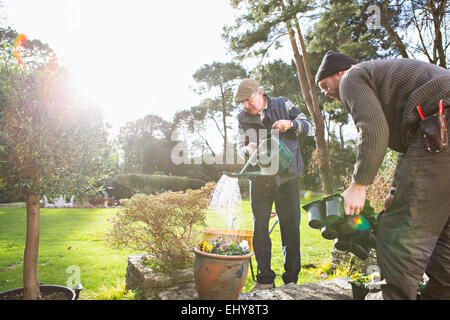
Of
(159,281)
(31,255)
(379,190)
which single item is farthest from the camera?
(379,190)

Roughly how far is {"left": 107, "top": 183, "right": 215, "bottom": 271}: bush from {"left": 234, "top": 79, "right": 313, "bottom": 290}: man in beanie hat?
0.72 m

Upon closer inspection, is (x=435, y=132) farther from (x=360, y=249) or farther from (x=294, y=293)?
(x=294, y=293)

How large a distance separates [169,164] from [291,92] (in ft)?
32.7

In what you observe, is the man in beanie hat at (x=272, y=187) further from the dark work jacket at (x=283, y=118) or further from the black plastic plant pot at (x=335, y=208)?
the black plastic plant pot at (x=335, y=208)

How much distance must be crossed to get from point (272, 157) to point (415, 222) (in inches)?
57.2

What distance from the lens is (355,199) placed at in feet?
5.34

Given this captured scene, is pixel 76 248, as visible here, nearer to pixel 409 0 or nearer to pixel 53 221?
pixel 53 221

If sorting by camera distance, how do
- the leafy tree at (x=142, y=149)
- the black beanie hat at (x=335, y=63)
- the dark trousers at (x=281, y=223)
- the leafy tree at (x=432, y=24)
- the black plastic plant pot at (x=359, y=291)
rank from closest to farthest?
the black beanie hat at (x=335, y=63), the black plastic plant pot at (x=359, y=291), the dark trousers at (x=281, y=223), the leafy tree at (x=432, y=24), the leafy tree at (x=142, y=149)

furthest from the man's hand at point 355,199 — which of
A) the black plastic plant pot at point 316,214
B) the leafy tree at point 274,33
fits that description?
the leafy tree at point 274,33

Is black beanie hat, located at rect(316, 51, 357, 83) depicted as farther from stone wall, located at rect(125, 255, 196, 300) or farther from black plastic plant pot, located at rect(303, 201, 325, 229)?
stone wall, located at rect(125, 255, 196, 300)

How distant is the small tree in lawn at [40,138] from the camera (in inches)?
94.3

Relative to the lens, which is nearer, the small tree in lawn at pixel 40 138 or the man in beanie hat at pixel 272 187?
the small tree in lawn at pixel 40 138

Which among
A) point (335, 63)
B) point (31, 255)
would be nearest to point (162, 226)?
point (31, 255)

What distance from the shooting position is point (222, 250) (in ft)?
8.32
